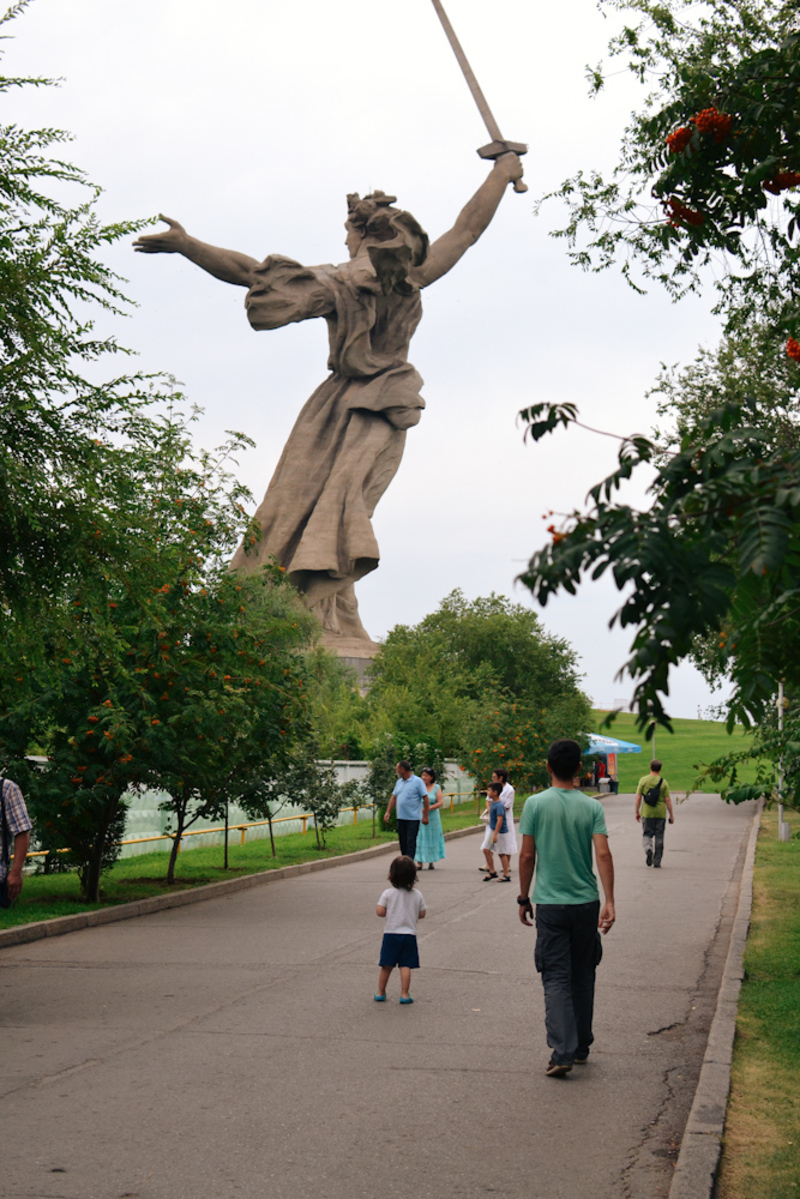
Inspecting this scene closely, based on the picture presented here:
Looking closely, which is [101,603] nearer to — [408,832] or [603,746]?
[408,832]

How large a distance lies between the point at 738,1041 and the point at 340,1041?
2392 millimetres

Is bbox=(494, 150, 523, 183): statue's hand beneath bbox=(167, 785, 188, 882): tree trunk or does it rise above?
above

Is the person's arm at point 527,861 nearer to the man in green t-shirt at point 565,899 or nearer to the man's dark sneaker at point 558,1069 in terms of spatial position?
the man in green t-shirt at point 565,899

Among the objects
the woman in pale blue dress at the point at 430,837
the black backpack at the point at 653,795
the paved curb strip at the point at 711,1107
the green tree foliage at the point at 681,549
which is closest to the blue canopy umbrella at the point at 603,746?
the black backpack at the point at 653,795

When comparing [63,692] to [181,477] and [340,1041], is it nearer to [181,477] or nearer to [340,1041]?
[181,477]

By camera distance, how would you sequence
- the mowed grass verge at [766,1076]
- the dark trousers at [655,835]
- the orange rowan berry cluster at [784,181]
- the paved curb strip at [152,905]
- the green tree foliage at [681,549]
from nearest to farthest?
Answer: the green tree foliage at [681,549]
the mowed grass verge at [766,1076]
the orange rowan berry cluster at [784,181]
the paved curb strip at [152,905]
the dark trousers at [655,835]

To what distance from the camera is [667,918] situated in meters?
13.8

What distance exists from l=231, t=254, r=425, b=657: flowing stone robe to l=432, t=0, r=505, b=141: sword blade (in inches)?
326

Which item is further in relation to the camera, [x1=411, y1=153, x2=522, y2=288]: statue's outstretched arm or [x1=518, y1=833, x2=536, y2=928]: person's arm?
[x1=411, y1=153, x2=522, y2=288]: statue's outstretched arm

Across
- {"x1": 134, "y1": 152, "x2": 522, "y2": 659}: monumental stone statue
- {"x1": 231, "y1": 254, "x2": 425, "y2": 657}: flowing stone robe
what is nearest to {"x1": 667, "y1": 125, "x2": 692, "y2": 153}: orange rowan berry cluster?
{"x1": 134, "y1": 152, "x2": 522, "y2": 659}: monumental stone statue

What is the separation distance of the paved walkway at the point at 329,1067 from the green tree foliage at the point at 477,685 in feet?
94.5

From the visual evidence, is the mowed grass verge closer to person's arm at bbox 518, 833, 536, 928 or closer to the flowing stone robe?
person's arm at bbox 518, 833, 536, 928

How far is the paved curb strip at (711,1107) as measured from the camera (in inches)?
194

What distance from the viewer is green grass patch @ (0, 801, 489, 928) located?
14.1 m
